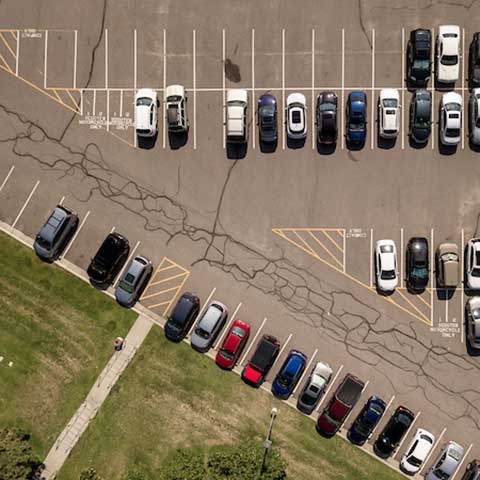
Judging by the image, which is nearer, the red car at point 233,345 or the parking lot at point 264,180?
the red car at point 233,345

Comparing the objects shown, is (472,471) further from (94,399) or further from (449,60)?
(449,60)

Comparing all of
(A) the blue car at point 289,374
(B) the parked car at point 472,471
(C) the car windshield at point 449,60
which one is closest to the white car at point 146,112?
(A) the blue car at point 289,374

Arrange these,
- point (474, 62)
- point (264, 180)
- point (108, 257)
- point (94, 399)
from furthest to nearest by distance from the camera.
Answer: point (264, 180)
point (94, 399)
point (108, 257)
point (474, 62)

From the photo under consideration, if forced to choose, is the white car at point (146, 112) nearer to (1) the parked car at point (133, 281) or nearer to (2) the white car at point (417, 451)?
(1) the parked car at point (133, 281)

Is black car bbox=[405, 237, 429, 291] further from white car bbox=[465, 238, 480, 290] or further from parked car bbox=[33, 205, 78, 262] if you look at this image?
parked car bbox=[33, 205, 78, 262]

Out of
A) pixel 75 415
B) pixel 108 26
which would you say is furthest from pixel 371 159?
pixel 75 415

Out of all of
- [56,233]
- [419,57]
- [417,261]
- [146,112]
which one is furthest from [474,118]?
[56,233]
